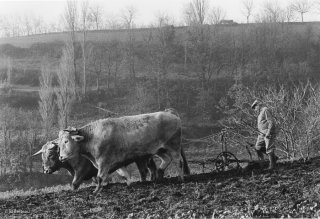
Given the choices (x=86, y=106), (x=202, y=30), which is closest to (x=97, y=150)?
(x=86, y=106)

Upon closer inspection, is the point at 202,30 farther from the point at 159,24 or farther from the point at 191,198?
the point at 191,198

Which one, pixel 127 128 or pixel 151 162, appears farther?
pixel 151 162

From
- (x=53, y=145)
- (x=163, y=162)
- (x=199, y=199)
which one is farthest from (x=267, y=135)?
(x=53, y=145)

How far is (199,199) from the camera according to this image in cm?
1026

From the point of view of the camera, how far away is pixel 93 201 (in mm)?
11195

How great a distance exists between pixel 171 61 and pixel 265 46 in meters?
15.9

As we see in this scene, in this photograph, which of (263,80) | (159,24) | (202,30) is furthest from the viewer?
(159,24)

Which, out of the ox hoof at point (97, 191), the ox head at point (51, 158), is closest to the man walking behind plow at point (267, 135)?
the ox hoof at point (97, 191)

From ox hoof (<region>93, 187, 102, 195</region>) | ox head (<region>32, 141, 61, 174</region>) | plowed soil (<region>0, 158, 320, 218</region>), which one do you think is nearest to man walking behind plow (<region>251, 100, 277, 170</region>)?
plowed soil (<region>0, 158, 320, 218</region>)

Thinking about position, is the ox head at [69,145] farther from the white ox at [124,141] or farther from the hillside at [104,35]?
the hillside at [104,35]

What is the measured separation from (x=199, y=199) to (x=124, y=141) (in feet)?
12.0

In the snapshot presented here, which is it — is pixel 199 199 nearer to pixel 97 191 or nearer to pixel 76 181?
pixel 97 191

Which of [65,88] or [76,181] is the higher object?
[65,88]

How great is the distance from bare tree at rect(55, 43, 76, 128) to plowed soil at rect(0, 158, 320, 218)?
3916 cm
